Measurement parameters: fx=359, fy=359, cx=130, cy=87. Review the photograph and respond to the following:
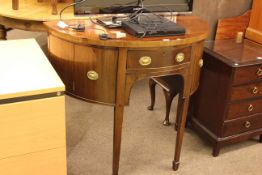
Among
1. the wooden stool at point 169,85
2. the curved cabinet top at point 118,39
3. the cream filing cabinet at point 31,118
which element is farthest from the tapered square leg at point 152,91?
the cream filing cabinet at point 31,118

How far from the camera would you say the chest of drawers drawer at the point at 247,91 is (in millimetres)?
1830

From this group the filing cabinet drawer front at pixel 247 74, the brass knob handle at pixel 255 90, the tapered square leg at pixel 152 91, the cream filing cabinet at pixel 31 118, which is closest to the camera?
the cream filing cabinet at pixel 31 118

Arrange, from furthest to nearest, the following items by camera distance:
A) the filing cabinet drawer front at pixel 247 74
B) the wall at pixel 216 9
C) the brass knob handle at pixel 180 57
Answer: the wall at pixel 216 9 < the filing cabinet drawer front at pixel 247 74 < the brass knob handle at pixel 180 57

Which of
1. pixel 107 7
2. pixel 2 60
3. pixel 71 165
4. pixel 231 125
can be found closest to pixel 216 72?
pixel 231 125

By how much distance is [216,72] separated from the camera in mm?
1862

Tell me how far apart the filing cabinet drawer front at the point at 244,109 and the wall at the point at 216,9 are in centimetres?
46

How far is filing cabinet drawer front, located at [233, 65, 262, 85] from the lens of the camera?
1779 mm

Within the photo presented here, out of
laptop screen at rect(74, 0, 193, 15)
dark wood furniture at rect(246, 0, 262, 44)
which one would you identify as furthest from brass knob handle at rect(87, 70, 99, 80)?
dark wood furniture at rect(246, 0, 262, 44)

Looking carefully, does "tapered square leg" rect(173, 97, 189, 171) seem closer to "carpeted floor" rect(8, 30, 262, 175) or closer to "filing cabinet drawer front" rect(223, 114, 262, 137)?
"carpeted floor" rect(8, 30, 262, 175)

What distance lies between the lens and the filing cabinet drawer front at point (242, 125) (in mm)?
1904

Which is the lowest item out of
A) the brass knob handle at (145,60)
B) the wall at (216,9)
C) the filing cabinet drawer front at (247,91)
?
the filing cabinet drawer front at (247,91)

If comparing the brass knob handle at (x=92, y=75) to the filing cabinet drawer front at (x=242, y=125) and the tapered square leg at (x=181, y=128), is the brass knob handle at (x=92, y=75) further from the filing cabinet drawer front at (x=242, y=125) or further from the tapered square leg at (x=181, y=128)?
the filing cabinet drawer front at (x=242, y=125)

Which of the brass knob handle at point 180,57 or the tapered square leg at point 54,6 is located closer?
the brass knob handle at point 180,57

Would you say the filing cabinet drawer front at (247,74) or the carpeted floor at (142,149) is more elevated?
the filing cabinet drawer front at (247,74)
